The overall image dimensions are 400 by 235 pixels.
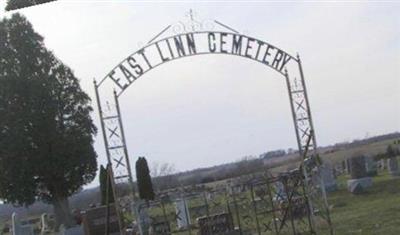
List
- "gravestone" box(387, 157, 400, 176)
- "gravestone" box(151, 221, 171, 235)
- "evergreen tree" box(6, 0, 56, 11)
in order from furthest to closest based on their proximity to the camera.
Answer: "gravestone" box(387, 157, 400, 176), "gravestone" box(151, 221, 171, 235), "evergreen tree" box(6, 0, 56, 11)

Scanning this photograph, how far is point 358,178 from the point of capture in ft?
85.9

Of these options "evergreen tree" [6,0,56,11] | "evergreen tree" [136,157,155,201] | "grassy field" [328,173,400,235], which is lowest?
"grassy field" [328,173,400,235]

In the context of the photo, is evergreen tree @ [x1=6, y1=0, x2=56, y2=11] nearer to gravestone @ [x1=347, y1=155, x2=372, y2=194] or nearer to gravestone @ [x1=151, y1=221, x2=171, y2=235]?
gravestone @ [x1=151, y1=221, x2=171, y2=235]

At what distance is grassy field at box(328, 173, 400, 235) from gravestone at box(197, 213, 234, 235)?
96.5 inches

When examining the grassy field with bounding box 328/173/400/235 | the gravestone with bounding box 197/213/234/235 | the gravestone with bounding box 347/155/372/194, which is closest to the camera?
the grassy field with bounding box 328/173/400/235

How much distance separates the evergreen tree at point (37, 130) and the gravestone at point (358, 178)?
14005 millimetres

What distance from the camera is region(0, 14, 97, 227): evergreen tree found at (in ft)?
113

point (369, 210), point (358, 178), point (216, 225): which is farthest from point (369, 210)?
point (358, 178)

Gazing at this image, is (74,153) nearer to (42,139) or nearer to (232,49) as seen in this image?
(42,139)

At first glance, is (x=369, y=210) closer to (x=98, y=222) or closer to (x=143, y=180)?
(x=98, y=222)

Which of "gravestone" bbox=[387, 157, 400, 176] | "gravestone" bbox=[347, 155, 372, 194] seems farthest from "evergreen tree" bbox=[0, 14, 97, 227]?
"gravestone" bbox=[387, 157, 400, 176]

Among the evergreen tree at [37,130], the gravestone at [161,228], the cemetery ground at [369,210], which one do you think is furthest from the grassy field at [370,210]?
the evergreen tree at [37,130]

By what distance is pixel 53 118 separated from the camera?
35719mm

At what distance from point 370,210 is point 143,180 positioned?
18477 mm
